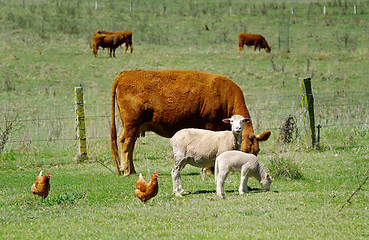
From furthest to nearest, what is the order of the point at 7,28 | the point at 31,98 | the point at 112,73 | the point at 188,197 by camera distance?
the point at 7,28
the point at 112,73
the point at 31,98
the point at 188,197

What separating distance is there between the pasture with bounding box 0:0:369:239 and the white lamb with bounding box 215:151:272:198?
264mm

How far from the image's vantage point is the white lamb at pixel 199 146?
9.90 m

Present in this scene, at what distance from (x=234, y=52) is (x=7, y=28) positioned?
14799 millimetres

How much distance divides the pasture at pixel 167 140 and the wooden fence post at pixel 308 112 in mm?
305

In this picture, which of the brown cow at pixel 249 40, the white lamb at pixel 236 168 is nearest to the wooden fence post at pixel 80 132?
the white lamb at pixel 236 168

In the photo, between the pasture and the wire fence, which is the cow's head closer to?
the pasture

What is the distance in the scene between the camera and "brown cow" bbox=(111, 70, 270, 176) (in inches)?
487

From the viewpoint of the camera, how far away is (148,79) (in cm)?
1252

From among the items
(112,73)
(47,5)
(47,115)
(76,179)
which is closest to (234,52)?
(112,73)

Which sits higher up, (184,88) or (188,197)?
(184,88)

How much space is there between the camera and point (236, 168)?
9.46 m

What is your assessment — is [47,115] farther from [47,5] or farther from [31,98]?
[47,5]

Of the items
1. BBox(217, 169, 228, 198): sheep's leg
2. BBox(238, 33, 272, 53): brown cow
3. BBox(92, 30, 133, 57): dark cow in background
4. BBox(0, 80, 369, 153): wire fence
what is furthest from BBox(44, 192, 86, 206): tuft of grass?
BBox(238, 33, 272, 53): brown cow

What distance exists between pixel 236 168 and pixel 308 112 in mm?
6506
